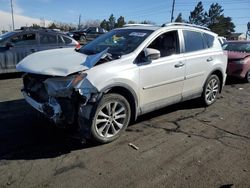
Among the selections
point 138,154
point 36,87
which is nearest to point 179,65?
point 138,154

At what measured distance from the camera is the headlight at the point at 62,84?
3.98 metres

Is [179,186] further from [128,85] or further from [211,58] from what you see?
[211,58]

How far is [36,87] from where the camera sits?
4668 millimetres

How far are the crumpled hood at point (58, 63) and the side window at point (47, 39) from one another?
550cm

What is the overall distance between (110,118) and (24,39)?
6652 mm

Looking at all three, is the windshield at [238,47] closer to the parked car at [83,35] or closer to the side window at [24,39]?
the side window at [24,39]

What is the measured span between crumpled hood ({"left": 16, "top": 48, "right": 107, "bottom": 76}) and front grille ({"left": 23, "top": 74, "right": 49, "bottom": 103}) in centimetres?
16

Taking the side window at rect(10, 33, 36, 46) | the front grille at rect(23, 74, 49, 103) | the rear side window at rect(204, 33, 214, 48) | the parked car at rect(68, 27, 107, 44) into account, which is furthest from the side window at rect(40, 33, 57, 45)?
the parked car at rect(68, 27, 107, 44)

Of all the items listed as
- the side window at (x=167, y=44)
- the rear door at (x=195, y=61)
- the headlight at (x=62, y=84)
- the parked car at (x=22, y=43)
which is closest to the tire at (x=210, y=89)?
the rear door at (x=195, y=61)

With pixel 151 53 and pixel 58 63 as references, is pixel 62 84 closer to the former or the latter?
pixel 58 63

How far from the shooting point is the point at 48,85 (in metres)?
4.16

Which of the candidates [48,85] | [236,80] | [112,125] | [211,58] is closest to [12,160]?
[48,85]

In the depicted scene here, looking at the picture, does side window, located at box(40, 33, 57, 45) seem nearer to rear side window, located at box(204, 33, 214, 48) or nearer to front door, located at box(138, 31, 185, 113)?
rear side window, located at box(204, 33, 214, 48)

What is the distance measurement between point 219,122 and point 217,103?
1.54 m
